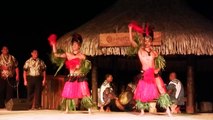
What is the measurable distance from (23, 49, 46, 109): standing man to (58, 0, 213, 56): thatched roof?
71cm

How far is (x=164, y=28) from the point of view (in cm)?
1219

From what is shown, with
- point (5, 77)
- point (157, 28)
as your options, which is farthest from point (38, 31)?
point (157, 28)

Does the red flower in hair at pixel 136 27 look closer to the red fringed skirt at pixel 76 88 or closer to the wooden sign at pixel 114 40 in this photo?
the red fringed skirt at pixel 76 88

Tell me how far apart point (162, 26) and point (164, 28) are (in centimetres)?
11

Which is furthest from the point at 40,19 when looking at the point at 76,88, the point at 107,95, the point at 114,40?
the point at 76,88

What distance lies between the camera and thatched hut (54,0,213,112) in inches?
462

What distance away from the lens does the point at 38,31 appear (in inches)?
747

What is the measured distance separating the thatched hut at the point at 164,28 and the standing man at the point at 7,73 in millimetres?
1250

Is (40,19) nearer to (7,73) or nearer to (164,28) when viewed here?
(7,73)

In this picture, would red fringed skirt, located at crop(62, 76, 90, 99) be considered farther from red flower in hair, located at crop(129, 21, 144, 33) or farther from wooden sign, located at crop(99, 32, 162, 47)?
wooden sign, located at crop(99, 32, 162, 47)

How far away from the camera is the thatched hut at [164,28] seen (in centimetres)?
1174

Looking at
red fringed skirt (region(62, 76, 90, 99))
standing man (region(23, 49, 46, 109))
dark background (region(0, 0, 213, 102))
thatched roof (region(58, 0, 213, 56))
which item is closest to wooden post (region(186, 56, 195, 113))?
thatched roof (region(58, 0, 213, 56))

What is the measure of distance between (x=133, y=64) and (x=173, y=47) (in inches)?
183

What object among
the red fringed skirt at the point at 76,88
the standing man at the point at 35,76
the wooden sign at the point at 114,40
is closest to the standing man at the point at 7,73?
the standing man at the point at 35,76
